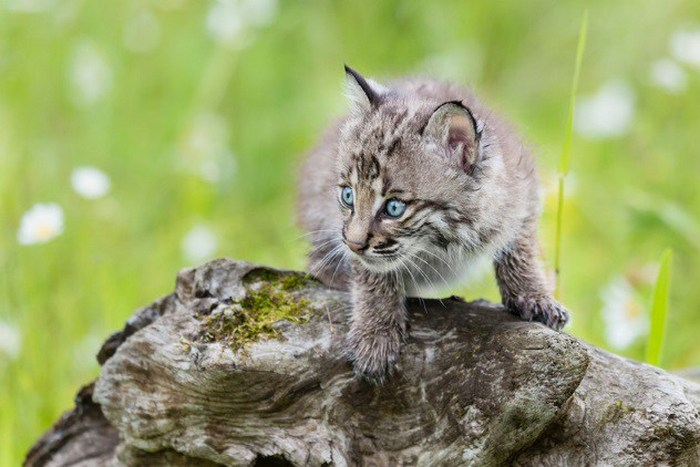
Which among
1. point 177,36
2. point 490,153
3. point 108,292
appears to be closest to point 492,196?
point 490,153

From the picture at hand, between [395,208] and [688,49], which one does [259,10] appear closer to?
[688,49]

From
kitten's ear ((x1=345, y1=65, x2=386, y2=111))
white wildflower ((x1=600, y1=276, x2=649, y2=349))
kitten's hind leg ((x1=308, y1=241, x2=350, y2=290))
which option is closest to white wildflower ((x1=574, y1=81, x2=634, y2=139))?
white wildflower ((x1=600, y1=276, x2=649, y2=349))

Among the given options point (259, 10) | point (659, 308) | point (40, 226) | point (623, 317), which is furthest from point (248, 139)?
point (659, 308)

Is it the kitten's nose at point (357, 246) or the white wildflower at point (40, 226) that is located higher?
the white wildflower at point (40, 226)

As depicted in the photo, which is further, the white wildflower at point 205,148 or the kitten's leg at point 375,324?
the white wildflower at point 205,148

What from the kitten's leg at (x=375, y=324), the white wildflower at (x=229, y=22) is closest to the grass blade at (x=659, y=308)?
the kitten's leg at (x=375, y=324)

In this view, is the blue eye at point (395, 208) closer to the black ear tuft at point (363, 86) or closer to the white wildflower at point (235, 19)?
the black ear tuft at point (363, 86)

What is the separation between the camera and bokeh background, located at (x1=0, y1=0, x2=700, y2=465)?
5.46 metres

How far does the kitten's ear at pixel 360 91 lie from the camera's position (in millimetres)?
4090

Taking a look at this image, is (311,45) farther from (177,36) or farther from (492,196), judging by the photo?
(492,196)

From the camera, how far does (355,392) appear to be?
3.75 m

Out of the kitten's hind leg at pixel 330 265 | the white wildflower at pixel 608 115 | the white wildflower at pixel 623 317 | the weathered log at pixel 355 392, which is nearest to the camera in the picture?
the weathered log at pixel 355 392

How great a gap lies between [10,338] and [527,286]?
2.68 meters

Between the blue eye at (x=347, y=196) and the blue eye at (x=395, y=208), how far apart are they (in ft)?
0.64
